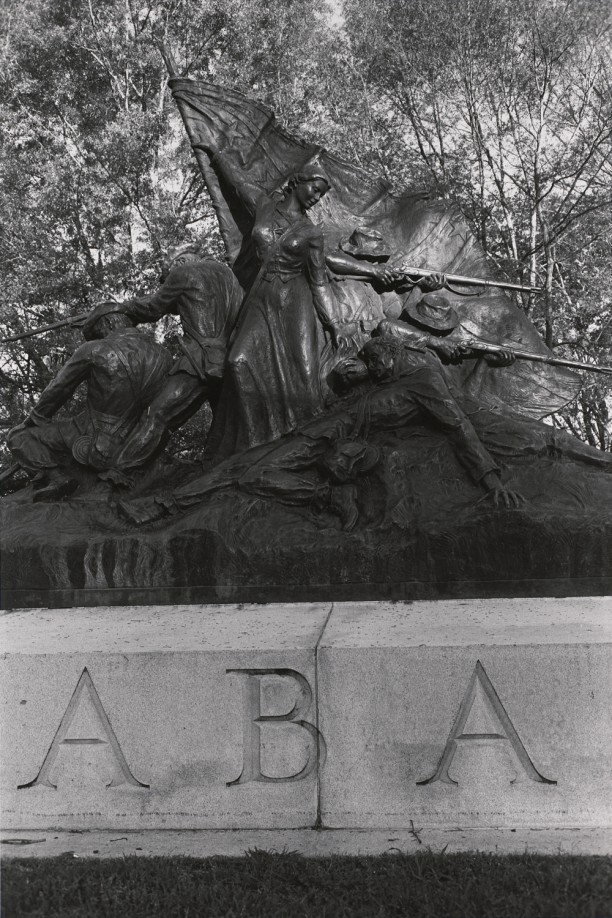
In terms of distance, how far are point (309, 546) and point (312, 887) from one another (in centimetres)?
178

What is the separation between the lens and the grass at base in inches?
109

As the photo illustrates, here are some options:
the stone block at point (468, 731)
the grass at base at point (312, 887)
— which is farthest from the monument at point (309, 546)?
the grass at base at point (312, 887)

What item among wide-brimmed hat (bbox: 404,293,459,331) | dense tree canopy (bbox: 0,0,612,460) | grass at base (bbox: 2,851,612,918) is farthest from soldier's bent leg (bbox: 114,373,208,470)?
dense tree canopy (bbox: 0,0,612,460)

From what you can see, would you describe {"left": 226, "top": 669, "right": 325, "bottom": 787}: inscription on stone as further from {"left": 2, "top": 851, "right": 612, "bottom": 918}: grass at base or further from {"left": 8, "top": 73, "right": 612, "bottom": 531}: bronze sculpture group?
{"left": 8, "top": 73, "right": 612, "bottom": 531}: bronze sculpture group

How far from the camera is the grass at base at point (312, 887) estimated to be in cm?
276

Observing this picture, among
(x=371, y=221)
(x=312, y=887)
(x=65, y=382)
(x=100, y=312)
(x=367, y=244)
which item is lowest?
(x=312, y=887)

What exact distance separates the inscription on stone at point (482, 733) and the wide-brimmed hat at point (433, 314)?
311cm

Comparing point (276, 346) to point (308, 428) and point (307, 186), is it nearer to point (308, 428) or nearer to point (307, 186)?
point (308, 428)

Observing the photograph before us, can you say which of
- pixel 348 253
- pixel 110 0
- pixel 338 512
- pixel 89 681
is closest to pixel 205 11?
pixel 110 0

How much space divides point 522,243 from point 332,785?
13.3m

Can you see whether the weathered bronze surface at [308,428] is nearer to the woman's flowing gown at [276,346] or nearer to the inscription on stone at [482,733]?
the woman's flowing gown at [276,346]

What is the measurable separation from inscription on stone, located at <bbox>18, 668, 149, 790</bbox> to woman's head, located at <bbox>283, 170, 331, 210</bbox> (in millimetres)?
3658

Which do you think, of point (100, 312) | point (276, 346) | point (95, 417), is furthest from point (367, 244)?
point (95, 417)

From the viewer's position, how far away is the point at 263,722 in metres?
3.47
